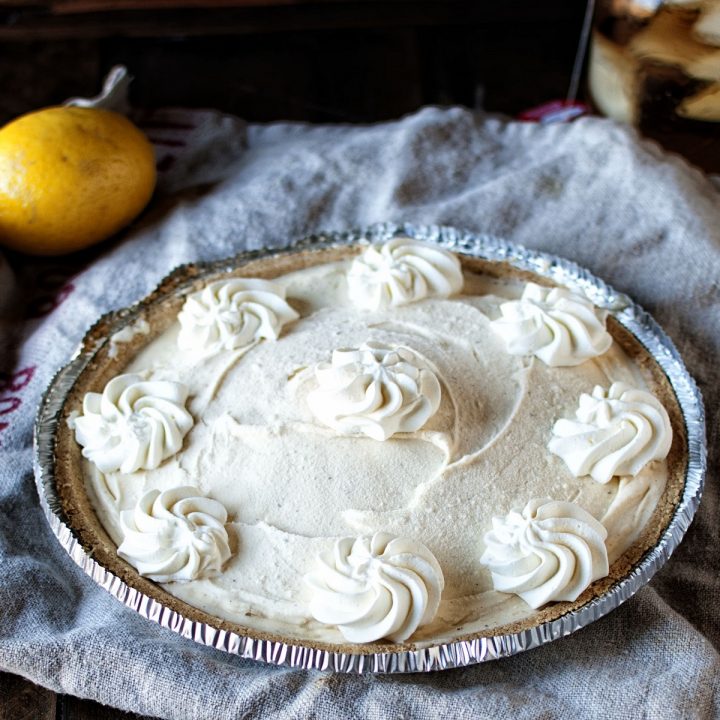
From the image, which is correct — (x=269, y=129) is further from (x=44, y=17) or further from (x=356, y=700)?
(x=356, y=700)

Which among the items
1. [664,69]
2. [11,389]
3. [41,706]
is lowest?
[41,706]

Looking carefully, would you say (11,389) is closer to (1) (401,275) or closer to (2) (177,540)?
(2) (177,540)

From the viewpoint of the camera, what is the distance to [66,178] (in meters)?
2.73

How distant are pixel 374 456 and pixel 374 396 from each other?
0.40 ft

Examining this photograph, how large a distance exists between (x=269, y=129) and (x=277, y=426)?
1490 mm

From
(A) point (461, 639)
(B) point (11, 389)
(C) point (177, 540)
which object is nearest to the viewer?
(A) point (461, 639)

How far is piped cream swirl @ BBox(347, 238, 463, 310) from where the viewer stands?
247cm

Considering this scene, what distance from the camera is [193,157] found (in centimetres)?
324

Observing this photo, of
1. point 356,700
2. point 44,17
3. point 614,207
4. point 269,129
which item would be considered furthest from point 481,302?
point 44,17

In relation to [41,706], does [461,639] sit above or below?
above

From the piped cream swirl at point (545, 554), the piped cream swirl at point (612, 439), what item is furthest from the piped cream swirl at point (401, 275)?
the piped cream swirl at point (545, 554)

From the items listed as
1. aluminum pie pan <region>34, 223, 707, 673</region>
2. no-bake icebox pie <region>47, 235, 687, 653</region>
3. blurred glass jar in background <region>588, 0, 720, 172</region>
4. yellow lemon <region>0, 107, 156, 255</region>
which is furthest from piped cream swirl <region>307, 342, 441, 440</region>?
blurred glass jar in background <region>588, 0, 720, 172</region>

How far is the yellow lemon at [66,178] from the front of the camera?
2725 millimetres

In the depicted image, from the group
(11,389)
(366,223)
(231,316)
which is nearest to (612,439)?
(231,316)
